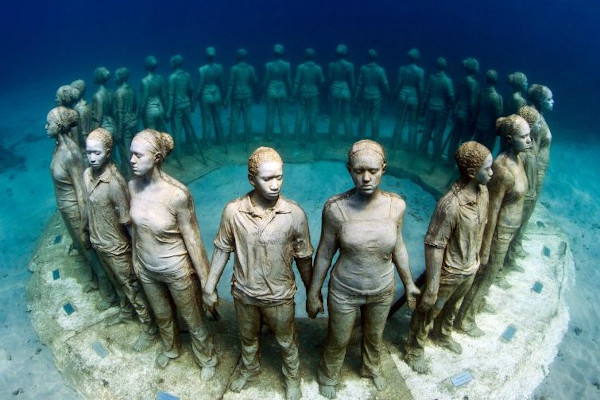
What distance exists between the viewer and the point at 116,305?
240 inches

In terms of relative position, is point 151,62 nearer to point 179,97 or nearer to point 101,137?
→ point 179,97

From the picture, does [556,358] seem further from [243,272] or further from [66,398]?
[66,398]

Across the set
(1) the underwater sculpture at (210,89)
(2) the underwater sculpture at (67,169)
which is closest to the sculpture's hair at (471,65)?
(1) the underwater sculpture at (210,89)

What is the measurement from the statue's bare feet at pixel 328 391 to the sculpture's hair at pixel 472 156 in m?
2.68

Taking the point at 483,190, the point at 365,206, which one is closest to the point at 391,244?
the point at 365,206

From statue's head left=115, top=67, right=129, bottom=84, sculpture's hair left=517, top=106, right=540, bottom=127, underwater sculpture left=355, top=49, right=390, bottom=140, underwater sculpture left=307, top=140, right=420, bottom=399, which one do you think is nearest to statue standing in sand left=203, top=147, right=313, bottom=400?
underwater sculpture left=307, top=140, right=420, bottom=399

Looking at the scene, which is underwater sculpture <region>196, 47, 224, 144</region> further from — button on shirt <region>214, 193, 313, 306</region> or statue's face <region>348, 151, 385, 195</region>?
statue's face <region>348, 151, 385, 195</region>

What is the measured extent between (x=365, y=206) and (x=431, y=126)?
6.87 metres

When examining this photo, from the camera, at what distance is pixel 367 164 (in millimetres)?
3678

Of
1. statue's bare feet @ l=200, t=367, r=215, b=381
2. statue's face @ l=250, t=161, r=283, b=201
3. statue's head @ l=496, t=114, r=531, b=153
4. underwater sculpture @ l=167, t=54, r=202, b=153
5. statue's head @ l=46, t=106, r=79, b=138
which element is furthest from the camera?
underwater sculpture @ l=167, t=54, r=202, b=153

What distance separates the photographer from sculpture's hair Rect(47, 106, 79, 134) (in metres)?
5.27

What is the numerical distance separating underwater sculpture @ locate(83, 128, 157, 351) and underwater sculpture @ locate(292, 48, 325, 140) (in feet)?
22.1

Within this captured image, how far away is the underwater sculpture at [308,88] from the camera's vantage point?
10547 mm

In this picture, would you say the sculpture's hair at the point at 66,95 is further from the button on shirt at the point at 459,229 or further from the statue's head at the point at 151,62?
the button on shirt at the point at 459,229
